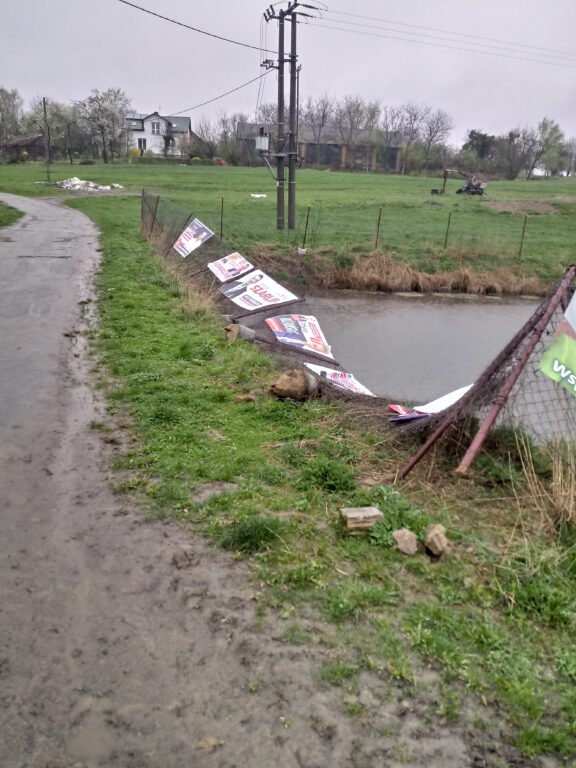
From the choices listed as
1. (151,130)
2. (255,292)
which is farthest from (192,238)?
(151,130)

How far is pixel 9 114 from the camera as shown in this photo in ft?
324

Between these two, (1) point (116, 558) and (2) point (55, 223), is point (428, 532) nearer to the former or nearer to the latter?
(1) point (116, 558)

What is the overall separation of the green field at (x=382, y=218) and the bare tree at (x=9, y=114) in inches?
1859

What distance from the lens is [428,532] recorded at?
489 cm

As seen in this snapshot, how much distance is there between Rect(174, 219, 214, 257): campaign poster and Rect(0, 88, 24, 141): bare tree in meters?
89.8

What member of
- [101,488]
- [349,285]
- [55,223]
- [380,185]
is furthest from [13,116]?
[101,488]

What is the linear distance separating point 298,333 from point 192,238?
6833 millimetres

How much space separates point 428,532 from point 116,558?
236 centimetres

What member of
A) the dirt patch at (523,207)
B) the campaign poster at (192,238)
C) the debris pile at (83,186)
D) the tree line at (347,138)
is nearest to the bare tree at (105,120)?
the tree line at (347,138)

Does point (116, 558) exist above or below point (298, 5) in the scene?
below

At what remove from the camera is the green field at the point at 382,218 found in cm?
2395

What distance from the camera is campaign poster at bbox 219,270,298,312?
47.8 feet

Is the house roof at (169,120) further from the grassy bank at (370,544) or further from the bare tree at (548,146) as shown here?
the grassy bank at (370,544)

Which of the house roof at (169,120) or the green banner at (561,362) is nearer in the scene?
the green banner at (561,362)
